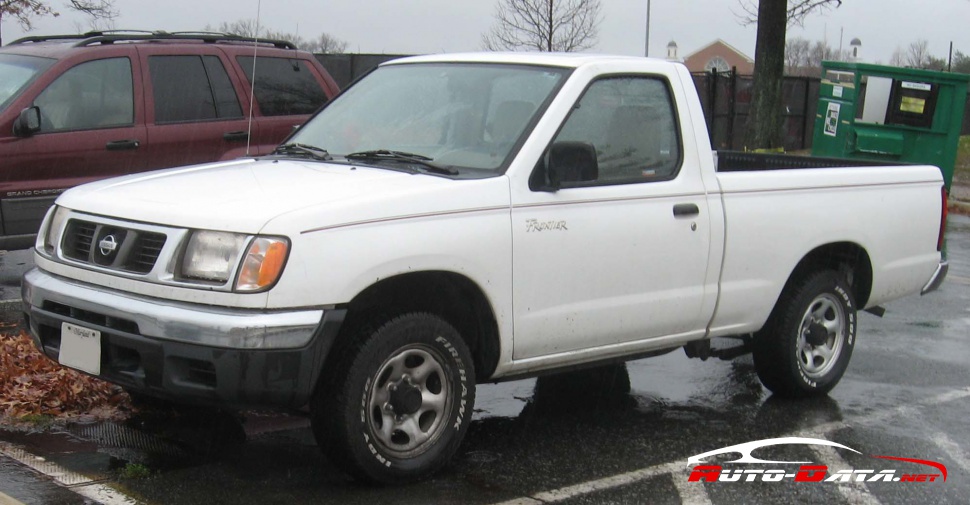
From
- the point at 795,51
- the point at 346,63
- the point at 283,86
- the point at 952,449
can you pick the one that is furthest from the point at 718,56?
the point at 952,449

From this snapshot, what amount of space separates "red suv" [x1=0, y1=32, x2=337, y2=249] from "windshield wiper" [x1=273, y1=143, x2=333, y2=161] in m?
2.47

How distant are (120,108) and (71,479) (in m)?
4.81

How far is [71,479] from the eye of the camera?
4703mm

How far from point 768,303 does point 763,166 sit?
1927mm

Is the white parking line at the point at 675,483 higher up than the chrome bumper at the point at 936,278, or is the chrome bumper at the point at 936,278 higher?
the chrome bumper at the point at 936,278

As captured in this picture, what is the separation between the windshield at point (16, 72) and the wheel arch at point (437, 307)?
499 cm

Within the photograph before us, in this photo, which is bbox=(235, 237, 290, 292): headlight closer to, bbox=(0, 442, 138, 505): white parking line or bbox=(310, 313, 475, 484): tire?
bbox=(310, 313, 475, 484): tire

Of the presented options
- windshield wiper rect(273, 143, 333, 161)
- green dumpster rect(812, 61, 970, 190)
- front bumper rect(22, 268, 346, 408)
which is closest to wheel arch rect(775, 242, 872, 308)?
windshield wiper rect(273, 143, 333, 161)

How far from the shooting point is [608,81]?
561 centimetres

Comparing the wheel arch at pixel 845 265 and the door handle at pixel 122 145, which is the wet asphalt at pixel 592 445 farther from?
the door handle at pixel 122 145

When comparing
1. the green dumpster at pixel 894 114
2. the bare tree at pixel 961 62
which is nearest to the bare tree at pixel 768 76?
the green dumpster at pixel 894 114

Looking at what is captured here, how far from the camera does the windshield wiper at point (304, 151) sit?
5.50 meters

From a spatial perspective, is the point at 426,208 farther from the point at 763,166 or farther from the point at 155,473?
the point at 763,166

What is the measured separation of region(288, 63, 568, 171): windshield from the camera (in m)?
5.26
